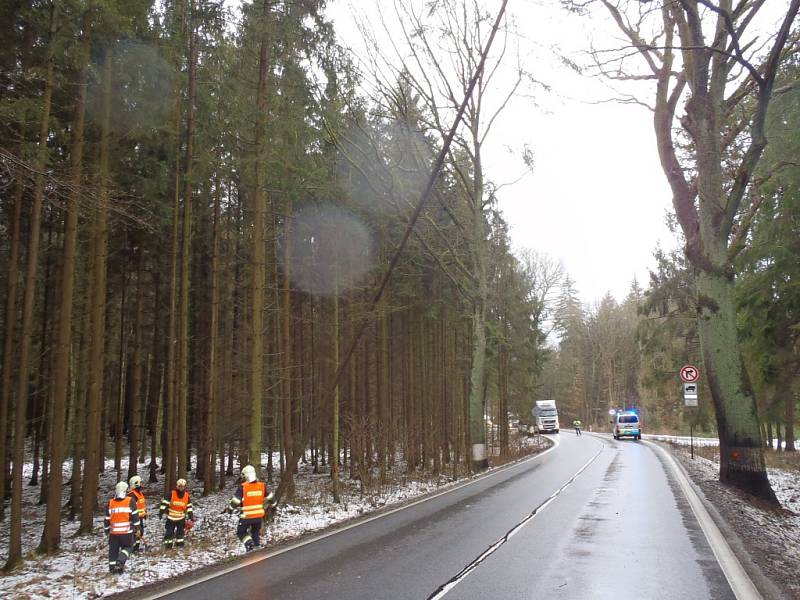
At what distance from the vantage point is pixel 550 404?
6031 centimetres

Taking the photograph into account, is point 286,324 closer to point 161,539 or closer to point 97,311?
point 97,311

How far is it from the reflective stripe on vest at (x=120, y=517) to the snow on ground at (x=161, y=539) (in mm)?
555

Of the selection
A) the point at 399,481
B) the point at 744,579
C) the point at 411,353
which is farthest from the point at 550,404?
the point at 744,579

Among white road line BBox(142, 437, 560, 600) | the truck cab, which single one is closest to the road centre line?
white road line BBox(142, 437, 560, 600)

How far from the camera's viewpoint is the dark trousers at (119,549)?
7.83 metres

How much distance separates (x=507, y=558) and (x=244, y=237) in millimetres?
14306

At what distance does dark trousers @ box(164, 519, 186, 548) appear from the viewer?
967 centimetres

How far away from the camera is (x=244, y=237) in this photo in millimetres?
18797

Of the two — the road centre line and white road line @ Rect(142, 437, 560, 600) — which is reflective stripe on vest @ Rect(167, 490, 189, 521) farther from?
the road centre line

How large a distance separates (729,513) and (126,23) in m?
14.2

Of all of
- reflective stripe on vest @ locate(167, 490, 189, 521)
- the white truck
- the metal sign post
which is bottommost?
the white truck

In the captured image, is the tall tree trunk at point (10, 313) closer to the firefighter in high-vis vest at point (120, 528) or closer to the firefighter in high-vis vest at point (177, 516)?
the firefighter in high-vis vest at point (177, 516)

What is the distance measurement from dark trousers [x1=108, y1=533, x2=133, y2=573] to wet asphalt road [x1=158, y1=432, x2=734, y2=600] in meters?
1.80

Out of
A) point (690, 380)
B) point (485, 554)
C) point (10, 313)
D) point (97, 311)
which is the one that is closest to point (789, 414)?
point (690, 380)
